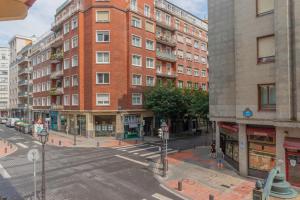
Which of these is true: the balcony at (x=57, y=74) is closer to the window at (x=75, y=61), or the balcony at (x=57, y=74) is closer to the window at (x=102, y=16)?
the window at (x=75, y=61)

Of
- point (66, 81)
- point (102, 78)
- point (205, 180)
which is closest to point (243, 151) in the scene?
point (205, 180)

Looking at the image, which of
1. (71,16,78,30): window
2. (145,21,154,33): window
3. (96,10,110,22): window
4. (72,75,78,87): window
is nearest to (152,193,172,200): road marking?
(72,75,78,87): window

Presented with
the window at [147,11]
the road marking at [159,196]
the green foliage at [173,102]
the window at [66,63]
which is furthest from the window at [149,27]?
the road marking at [159,196]

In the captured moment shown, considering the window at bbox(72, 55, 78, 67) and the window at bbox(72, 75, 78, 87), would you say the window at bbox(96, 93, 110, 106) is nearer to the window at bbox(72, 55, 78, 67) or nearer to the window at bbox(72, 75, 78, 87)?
the window at bbox(72, 75, 78, 87)

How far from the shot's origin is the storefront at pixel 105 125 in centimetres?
3581

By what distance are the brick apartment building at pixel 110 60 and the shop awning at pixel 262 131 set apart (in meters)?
22.2

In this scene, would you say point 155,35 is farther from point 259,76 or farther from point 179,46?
point 259,76

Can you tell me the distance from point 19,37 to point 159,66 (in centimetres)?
5734

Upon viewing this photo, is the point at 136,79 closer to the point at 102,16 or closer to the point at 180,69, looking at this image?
the point at 102,16

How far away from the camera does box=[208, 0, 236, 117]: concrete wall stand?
18703 millimetres

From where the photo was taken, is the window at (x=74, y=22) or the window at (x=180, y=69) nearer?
the window at (x=74, y=22)

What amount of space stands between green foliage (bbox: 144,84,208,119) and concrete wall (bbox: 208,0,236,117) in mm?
12492

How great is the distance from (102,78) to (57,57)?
14.2m

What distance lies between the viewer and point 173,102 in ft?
115
